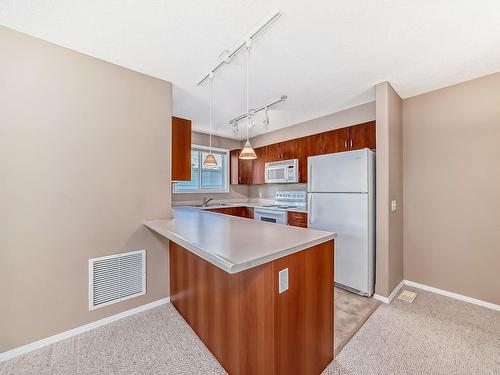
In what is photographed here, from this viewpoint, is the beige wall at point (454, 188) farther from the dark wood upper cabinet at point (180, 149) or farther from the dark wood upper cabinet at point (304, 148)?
the dark wood upper cabinet at point (180, 149)

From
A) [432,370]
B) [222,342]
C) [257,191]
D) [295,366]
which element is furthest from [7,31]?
[257,191]

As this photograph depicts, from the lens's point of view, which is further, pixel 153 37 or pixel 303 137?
pixel 303 137

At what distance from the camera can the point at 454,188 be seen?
2.48 meters

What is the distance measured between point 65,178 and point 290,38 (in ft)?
7.30

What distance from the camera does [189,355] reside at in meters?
1.64

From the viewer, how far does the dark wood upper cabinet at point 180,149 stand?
2.78 m

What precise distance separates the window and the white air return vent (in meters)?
2.27

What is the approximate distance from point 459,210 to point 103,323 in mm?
3930

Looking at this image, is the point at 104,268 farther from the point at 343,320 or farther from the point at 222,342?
the point at 343,320

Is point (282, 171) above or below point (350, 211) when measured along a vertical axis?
above

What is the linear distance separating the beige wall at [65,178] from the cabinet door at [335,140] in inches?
99.0

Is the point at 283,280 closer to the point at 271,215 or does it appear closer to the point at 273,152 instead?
the point at 271,215

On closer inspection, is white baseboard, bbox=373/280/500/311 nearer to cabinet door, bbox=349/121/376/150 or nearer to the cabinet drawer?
the cabinet drawer

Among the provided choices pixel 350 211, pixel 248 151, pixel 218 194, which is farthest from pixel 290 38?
A: pixel 218 194
